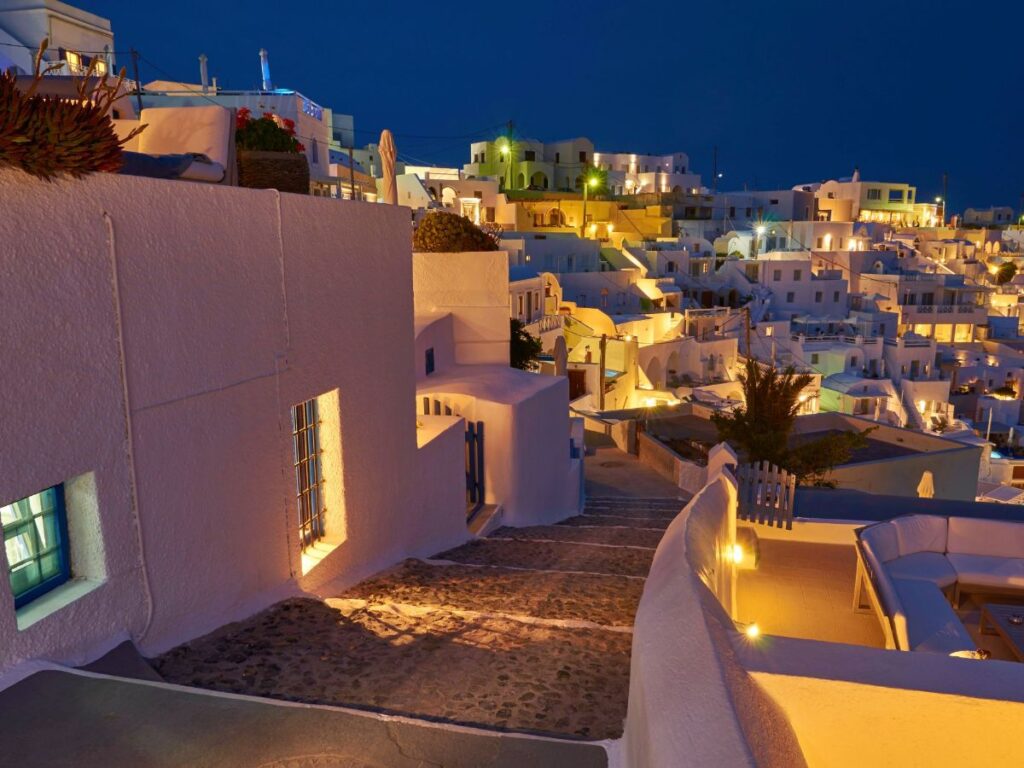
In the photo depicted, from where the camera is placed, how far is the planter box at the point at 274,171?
7.59m

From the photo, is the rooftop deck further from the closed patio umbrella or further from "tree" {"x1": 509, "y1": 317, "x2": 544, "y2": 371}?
"tree" {"x1": 509, "y1": 317, "x2": 544, "y2": 371}

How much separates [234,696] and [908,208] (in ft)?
335

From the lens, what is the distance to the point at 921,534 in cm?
1105

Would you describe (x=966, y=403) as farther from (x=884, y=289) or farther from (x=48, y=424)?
(x=48, y=424)

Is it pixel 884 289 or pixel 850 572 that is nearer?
pixel 850 572

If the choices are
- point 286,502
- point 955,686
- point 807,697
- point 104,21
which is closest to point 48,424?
A: point 286,502

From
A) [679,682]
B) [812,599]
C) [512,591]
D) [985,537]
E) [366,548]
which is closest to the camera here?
[679,682]

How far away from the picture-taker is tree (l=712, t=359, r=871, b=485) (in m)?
15.3

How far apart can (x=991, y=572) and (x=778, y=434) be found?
5477 mm

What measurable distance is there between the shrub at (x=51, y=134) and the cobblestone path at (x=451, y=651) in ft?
10.8

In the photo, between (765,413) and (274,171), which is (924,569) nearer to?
(765,413)

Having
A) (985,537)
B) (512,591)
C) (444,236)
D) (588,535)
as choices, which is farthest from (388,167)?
(985,537)

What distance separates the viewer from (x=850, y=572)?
10.9 metres

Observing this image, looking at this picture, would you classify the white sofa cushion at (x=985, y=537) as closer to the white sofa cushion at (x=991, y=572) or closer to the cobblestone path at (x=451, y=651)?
the white sofa cushion at (x=991, y=572)
